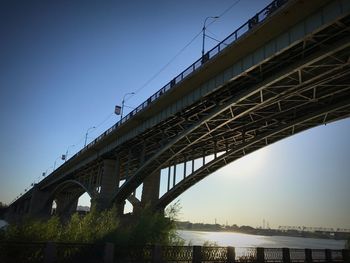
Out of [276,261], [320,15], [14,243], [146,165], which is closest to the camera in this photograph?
[14,243]

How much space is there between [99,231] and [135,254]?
142 inches

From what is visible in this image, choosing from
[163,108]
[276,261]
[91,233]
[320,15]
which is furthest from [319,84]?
[91,233]

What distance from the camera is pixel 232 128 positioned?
36.0 meters

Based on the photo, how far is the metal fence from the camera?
14.7 m

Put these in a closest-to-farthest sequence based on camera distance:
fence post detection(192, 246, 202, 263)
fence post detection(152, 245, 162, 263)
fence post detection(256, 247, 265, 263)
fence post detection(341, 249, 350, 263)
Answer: fence post detection(152, 245, 162, 263) < fence post detection(192, 246, 202, 263) < fence post detection(256, 247, 265, 263) < fence post detection(341, 249, 350, 263)

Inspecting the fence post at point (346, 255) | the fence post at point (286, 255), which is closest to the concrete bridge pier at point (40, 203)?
the fence post at point (286, 255)

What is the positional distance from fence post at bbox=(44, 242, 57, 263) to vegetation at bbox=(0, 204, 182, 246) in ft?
8.66

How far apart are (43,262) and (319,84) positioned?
20.6 m

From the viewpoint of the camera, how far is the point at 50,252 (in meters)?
14.9

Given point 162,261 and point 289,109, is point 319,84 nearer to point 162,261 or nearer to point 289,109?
point 289,109

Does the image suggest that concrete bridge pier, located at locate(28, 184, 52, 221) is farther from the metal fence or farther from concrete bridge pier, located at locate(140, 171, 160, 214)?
the metal fence

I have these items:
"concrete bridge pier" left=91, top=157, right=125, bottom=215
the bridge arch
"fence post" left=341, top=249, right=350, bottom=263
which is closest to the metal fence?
"fence post" left=341, top=249, right=350, bottom=263

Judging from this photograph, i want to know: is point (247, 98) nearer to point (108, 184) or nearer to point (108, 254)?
point (108, 254)

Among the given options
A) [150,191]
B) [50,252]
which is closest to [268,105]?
[50,252]
